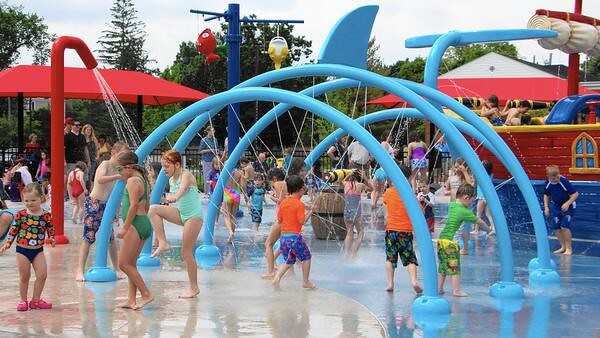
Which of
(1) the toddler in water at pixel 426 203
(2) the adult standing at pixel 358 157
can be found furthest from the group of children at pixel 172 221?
(2) the adult standing at pixel 358 157

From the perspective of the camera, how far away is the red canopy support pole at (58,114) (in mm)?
12133

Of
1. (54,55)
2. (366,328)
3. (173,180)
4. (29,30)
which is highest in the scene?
(29,30)

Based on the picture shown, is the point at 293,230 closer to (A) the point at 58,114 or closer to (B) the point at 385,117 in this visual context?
(B) the point at 385,117

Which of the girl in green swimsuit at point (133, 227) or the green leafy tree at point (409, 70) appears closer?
the girl in green swimsuit at point (133, 227)

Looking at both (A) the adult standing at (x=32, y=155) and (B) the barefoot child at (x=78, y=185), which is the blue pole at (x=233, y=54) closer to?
(B) the barefoot child at (x=78, y=185)

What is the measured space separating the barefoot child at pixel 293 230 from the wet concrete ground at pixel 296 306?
0.25 metres

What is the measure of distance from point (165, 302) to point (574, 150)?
A: 25.9ft

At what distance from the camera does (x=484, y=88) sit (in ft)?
94.6

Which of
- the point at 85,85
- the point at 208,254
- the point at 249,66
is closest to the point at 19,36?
the point at 249,66

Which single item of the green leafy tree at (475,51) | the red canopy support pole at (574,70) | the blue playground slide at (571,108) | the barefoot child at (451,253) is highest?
the green leafy tree at (475,51)

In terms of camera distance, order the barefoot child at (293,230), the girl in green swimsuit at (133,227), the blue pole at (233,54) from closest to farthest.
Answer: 1. the girl in green swimsuit at (133,227)
2. the barefoot child at (293,230)
3. the blue pole at (233,54)

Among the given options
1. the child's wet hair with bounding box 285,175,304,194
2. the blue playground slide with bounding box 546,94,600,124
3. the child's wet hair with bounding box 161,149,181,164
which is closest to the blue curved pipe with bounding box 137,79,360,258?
the child's wet hair with bounding box 285,175,304,194

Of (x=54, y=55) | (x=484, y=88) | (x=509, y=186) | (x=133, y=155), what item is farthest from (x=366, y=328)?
(x=484, y=88)

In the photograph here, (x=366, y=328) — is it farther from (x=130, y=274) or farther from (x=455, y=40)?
(x=455, y=40)
